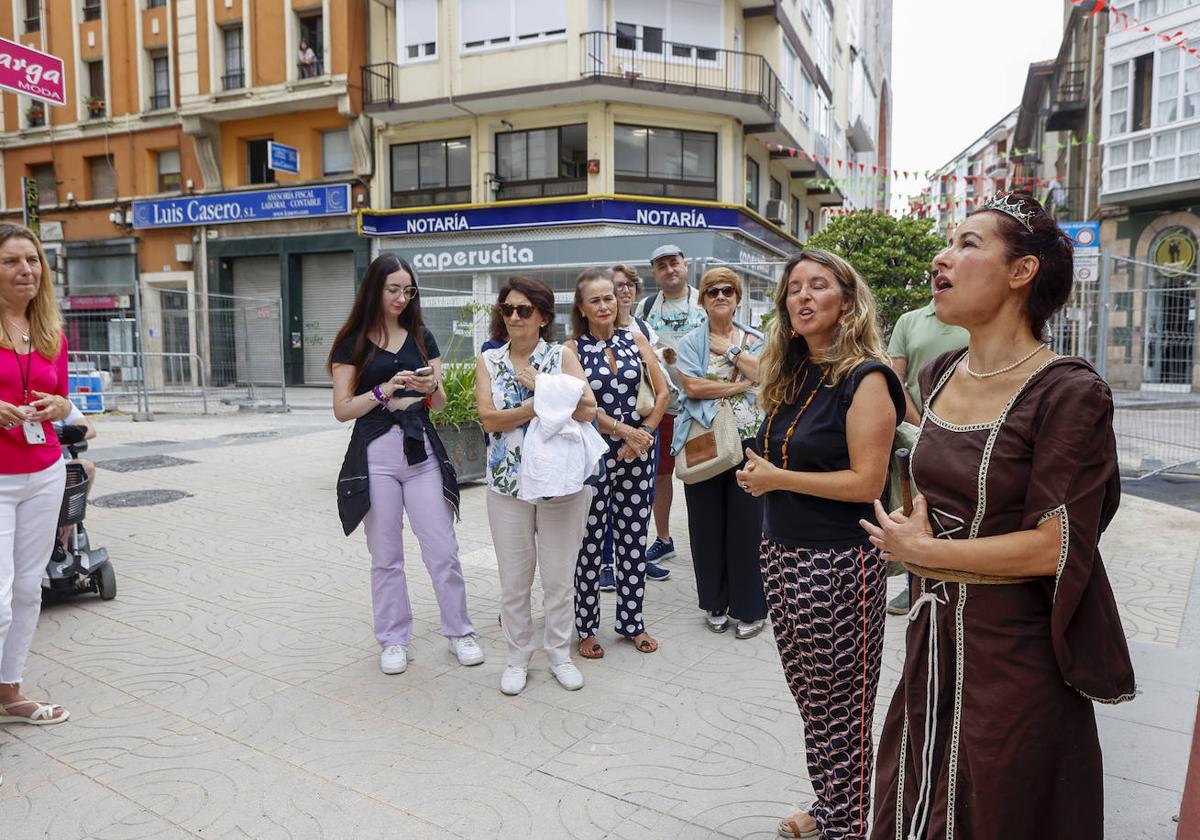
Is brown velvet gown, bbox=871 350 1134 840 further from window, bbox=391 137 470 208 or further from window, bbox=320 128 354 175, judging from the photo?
window, bbox=320 128 354 175

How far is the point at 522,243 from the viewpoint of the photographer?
22.3 metres

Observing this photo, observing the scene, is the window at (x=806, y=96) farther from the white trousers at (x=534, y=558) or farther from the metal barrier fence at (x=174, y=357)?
the white trousers at (x=534, y=558)

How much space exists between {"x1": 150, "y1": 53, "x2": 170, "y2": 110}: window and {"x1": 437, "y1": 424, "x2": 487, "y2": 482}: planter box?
2375 centimetres

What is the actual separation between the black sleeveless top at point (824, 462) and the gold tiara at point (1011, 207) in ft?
2.49

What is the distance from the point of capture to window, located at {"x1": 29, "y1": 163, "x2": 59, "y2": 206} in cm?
2850

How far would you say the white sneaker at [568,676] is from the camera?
3.99 metres

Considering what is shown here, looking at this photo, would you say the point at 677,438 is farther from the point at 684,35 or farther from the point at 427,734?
the point at 684,35

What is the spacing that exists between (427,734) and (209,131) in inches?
1040

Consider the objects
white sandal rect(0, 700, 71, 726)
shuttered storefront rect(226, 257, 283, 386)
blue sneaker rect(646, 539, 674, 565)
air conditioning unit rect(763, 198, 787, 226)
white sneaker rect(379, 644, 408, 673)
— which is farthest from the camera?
air conditioning unit rect(763, 198, 787, 226)

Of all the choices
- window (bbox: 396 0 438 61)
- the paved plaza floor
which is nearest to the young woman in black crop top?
the paved plaza floor

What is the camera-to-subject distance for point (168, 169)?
2711 cm

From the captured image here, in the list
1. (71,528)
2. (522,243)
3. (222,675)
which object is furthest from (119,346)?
(222,675)

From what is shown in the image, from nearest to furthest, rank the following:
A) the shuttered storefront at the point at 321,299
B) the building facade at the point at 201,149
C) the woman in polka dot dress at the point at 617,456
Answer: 1. the woman in polka dot dress at the point at 617,456
2. the building facade at the point at 201,149
3. the shuttered storefront at the point at 321,299

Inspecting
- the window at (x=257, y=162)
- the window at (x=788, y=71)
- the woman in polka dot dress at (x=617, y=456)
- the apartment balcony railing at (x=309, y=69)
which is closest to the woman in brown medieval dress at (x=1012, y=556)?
the woman in polka dot dress at (x=617, y=456)
